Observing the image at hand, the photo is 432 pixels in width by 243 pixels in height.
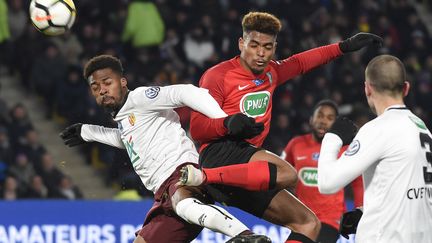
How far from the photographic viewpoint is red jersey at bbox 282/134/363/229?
383 inches

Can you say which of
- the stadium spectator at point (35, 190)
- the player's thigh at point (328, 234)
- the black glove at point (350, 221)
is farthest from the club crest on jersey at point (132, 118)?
the stadium spectator at point (35, 190)

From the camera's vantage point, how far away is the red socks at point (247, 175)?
6.61 m

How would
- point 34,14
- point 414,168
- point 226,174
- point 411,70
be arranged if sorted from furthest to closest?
1. point 411,70
2. point 34,14
3. point 226,174
4. point 414,168

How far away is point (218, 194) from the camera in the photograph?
697cm

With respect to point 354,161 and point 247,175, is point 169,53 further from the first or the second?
point 354,161

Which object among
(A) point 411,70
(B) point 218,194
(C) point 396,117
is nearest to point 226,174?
(B) point 218,194

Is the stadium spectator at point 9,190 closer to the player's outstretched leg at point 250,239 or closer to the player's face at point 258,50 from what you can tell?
the player's face at point 258,50

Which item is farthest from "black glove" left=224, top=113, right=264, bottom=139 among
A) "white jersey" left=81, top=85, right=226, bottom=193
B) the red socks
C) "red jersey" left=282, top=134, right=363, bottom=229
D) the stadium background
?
the stadium background

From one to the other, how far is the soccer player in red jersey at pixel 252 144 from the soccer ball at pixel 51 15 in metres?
1.69

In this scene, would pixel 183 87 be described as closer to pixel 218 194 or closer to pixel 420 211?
pixel 218 194

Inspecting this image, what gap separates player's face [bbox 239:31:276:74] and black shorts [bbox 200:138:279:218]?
559mm

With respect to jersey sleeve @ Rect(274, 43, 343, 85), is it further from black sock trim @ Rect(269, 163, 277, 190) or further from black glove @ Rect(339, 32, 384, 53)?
black sock trim @ Rect(269, 163, 277, 190)

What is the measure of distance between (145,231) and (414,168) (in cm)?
241

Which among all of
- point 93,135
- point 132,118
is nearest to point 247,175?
point 132,118
